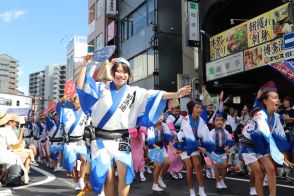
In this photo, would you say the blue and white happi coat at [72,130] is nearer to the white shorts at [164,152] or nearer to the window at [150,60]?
the white shorts at [164,152]

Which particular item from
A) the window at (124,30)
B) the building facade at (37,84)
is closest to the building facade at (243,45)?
the window at (124,30)

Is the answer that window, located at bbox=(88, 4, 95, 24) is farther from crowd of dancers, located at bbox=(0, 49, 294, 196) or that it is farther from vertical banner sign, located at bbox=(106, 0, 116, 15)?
crowd of dancers, located at bbox=(0, 49, 294, 196)

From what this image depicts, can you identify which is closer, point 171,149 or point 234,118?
point 171,149

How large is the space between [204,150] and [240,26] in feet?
35.4

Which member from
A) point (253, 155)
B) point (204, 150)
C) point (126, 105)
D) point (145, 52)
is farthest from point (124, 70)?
point (145, 52)

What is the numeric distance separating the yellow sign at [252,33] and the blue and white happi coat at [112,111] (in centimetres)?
1014

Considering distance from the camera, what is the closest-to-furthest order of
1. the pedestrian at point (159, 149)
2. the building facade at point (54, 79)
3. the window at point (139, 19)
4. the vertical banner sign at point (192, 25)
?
the pedestrian at point (159, 149)
the vertical banner sign at point (192, 25)
the window at point (139, 19)
the building facade at point (54, 79)

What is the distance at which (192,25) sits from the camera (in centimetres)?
1995

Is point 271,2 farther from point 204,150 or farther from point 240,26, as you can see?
point 204,150

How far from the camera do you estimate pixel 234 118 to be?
42.9 feet

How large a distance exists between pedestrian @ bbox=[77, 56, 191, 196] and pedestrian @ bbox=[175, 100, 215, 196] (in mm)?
2939

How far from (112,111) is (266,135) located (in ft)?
8.21

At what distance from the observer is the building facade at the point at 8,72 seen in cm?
15109

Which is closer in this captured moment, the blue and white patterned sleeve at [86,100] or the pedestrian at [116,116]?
the pedestrian at [116,116]
